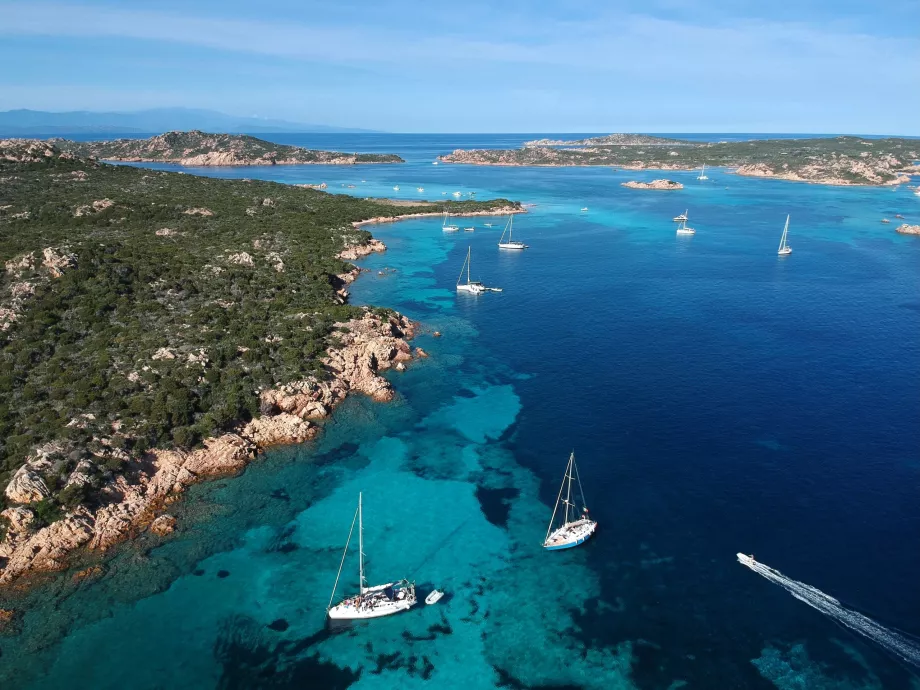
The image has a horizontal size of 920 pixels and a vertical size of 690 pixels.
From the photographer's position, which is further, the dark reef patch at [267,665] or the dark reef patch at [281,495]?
the dark reef patch at [281,495]

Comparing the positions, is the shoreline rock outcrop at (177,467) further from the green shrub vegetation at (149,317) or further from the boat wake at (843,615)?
the boat wake at (843,615)

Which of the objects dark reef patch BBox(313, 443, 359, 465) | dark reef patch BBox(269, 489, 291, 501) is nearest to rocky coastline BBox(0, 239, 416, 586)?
dark reef patch BBox(313, 443, 359, 465)

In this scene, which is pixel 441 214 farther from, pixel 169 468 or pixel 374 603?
pixel 374 603

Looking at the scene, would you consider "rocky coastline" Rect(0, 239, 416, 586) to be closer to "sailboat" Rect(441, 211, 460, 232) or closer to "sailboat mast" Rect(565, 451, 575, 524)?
"sailboat mast" Rect(565, 451, 575, 524)

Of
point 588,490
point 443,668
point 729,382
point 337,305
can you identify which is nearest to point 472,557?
point 443,668

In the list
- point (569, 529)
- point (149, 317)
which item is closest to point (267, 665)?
point (569, 529)

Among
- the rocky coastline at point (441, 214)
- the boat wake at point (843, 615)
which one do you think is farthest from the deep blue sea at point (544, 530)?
the rocky coastline at point (441, 214)
